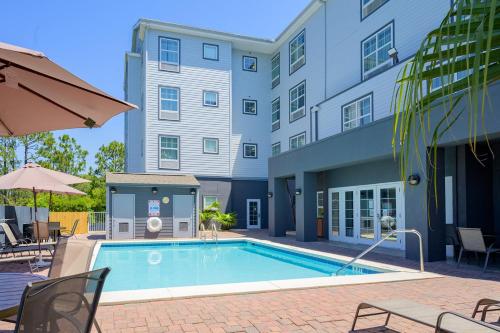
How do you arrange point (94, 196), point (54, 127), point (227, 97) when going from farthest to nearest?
point (94, 196)
point (227, 97)
point (54, 127)

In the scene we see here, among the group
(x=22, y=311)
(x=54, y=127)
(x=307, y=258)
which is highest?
(x=54, y=127)

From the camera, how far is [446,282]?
7.19 metres

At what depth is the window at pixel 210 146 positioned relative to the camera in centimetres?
2297

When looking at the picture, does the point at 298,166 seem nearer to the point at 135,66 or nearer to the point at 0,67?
the point at 0,67

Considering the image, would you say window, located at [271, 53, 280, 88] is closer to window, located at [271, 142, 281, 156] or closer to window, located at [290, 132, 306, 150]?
window, located at [271, 142, 281, 156]

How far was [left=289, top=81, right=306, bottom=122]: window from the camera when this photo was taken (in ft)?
67.6

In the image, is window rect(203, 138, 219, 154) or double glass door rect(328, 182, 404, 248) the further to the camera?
window rect(203, 138, 219, 154)

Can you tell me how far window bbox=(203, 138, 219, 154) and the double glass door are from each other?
8783mm

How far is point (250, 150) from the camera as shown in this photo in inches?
956

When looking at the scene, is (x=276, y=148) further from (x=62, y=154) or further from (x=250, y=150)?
(x=62, y=154)

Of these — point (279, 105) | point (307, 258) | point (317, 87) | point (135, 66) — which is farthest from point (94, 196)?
point (307, 258)

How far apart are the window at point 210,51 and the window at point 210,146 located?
15.4 feet

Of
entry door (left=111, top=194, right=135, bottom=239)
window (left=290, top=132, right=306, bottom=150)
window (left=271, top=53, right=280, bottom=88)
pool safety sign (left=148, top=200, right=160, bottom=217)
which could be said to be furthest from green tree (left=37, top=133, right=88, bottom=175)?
window (left=290, top=132, right=306, bottom=150)

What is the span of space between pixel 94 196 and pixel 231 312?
1074 inches
